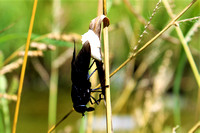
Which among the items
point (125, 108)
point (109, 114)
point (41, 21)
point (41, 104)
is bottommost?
point (109, 114)

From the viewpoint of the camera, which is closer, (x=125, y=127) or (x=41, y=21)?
(x=125, y=127)

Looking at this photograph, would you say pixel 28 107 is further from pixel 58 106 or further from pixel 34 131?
pixel 34 131

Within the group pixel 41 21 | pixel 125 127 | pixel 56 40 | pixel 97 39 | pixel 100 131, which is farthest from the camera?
pixel 41 21

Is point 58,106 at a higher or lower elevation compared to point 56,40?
higher

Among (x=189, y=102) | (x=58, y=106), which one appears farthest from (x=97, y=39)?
(x=189, y=102)

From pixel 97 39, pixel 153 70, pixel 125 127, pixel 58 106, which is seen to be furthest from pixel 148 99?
pixel 58 106

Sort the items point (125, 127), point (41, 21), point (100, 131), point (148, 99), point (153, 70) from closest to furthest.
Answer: point (148, 99)
point (100, 131)
point (125, 127)
point (153, 70)
point (41, 21)

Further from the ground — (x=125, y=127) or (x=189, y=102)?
(x=189, y=102)

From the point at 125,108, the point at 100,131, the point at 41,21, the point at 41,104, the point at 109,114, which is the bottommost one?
the point at 109,114

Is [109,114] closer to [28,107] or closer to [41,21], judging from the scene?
[28,107]
